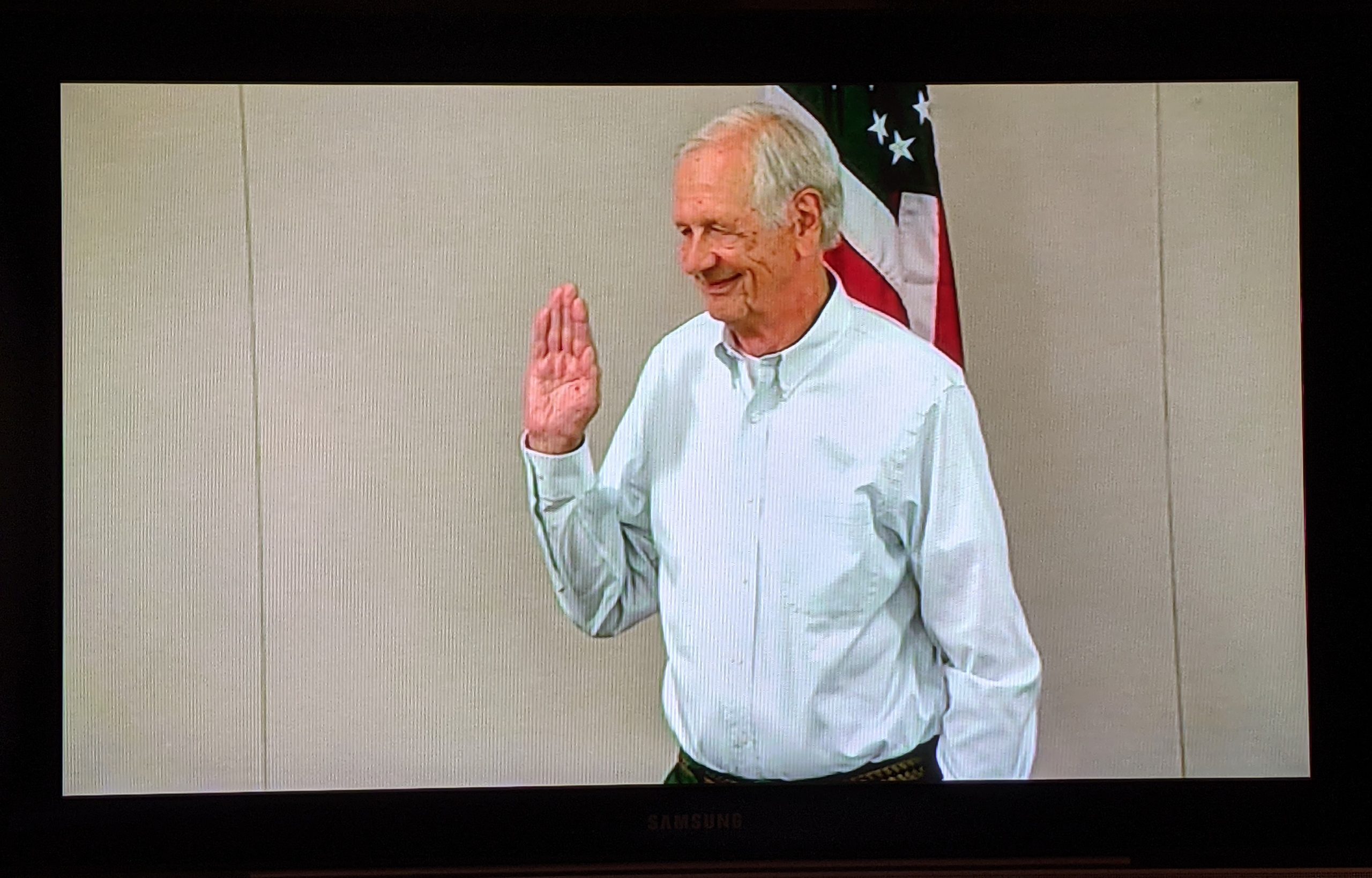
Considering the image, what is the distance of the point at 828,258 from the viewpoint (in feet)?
4.91

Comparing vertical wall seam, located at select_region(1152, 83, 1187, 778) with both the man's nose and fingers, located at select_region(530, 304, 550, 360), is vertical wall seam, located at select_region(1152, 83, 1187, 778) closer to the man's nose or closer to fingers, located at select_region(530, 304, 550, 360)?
the man's nose

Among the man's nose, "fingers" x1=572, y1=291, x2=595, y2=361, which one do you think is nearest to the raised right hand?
"fingers" x1=572, y1=291, x2=595, y2=361

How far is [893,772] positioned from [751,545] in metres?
0.34

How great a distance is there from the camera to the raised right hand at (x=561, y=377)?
1.50 metres

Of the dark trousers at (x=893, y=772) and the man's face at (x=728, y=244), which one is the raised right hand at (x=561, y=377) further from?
the dark trousers at (x=893, y=772)

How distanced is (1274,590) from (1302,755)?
218 mm

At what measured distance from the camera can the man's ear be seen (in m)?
1.49

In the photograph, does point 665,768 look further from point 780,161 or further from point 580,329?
point 780,161

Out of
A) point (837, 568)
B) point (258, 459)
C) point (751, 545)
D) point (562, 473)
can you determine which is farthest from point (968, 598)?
point (258, 459)

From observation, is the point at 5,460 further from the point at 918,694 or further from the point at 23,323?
the point at 918,694

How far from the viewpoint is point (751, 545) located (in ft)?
4.88

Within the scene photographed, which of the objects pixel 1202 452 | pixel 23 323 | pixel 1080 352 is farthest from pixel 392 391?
pixel 1202 452

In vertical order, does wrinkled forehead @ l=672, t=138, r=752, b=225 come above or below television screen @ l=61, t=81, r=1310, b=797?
above

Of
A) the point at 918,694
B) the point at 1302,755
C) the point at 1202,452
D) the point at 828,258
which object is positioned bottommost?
the point at 1302,755
